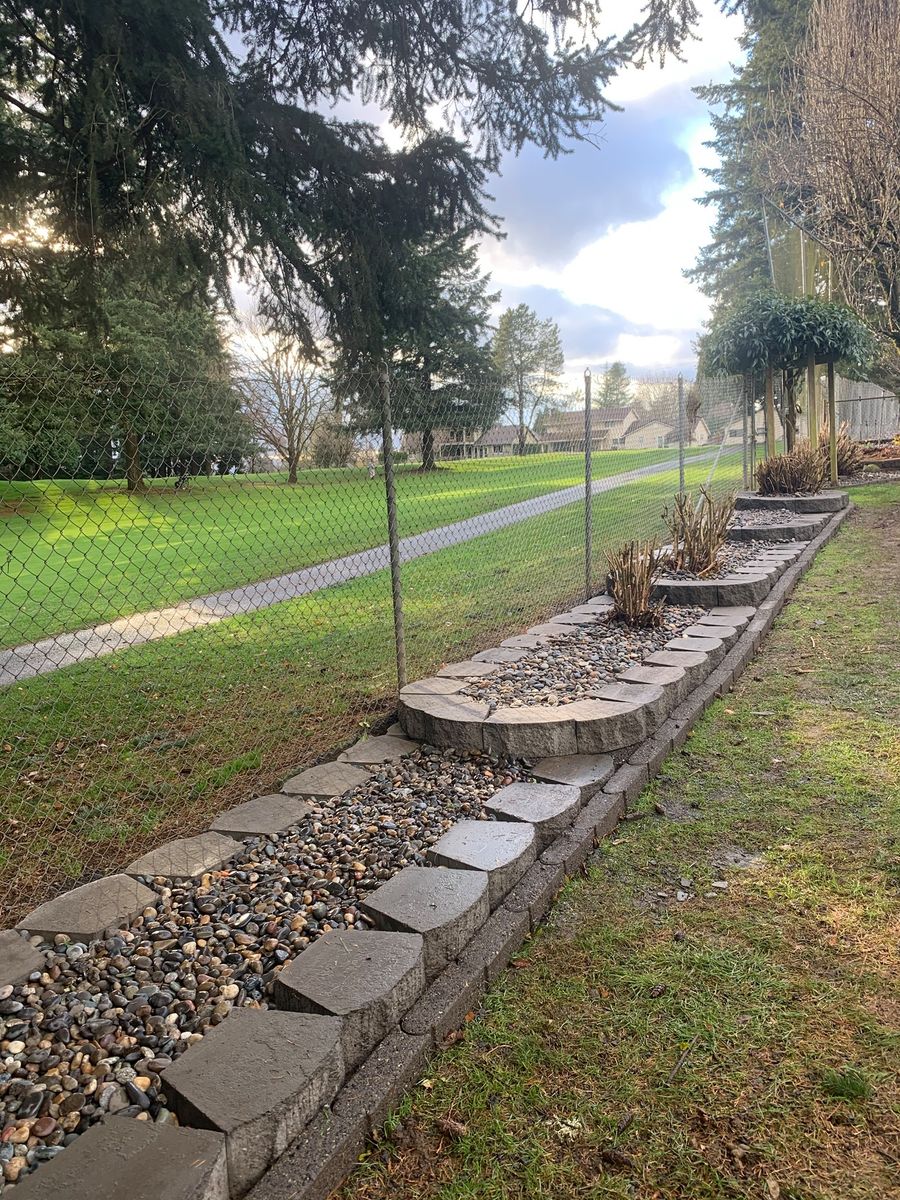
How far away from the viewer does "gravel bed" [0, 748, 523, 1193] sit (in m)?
1.55

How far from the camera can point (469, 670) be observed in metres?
4.14

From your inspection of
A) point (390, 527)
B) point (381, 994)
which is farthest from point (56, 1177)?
point (390, 527)

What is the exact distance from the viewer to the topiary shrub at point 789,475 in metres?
10.6

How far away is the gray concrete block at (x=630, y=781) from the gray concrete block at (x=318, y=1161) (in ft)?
5.60

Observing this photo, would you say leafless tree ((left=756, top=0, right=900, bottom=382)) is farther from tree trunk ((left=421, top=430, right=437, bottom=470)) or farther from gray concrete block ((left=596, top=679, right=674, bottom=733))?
gray concrete block ((left=596, top=679, right=674, bottom=733))

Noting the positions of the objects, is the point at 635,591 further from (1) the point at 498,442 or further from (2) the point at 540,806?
(2) the point at 540,806

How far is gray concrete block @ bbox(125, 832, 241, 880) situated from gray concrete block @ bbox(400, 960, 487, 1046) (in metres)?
0.98

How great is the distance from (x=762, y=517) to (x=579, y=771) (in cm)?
727

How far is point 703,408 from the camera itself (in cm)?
1098

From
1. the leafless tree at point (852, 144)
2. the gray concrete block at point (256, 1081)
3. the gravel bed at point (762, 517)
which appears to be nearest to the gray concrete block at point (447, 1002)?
the gray concrete block at point (256, 1081)

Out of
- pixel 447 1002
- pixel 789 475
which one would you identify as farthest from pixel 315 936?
pixel 789 475

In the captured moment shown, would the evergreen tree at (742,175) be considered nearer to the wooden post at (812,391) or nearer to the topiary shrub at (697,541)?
the wooden post at (812,391)

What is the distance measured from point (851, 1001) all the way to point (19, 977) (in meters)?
2.18

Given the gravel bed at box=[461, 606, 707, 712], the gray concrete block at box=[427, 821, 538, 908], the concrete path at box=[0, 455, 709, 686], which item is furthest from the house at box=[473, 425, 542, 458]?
the gray concrete block at box=[427, 821, 538, 908]
